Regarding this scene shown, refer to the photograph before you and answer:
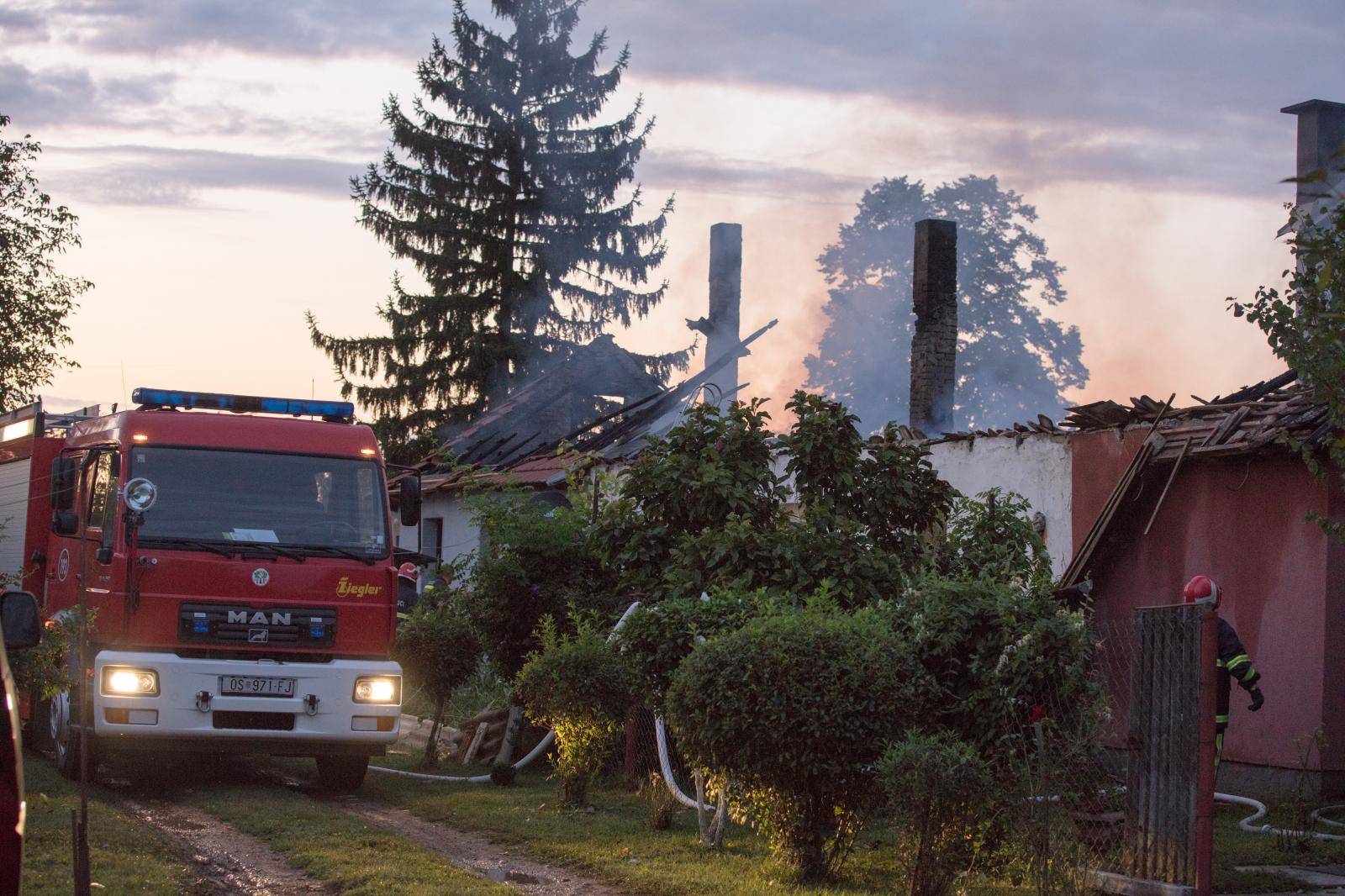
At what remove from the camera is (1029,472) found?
14.4 meters

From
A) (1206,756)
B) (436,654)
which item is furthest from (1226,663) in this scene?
(436,654)

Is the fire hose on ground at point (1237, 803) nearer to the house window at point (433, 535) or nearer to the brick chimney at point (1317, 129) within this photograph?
the brick chimney at point (1317, 129)

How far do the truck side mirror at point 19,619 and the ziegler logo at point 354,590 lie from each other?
17.5 feet

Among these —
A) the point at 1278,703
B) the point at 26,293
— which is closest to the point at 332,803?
the point at 1278,703

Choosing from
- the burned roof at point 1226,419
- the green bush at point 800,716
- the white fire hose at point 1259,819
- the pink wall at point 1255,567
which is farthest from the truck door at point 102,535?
the burned roof at point 1226,419

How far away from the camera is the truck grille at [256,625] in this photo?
1076cm

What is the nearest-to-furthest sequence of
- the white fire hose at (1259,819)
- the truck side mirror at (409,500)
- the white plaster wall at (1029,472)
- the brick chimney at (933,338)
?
the white fire hose at (1259,819), the truck side mirror at (409,500), the white plaster wall at (1029,472), the brick chimney at (933,338)

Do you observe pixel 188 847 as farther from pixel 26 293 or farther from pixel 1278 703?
pixel 26 293

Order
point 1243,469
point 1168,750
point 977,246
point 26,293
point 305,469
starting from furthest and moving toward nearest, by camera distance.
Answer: point 977,246 → point 26,293 → point 1243,469 → point 305,469 → point 1168,750

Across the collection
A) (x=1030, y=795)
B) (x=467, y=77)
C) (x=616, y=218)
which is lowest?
(x=1030, y=795)

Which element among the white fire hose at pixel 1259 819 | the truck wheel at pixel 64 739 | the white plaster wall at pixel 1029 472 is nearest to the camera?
the white fire hose at pixel 1259 819

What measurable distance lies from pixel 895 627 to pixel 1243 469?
473cm

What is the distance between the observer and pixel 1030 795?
24.4 ft

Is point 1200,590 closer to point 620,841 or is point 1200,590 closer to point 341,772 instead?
point 620,841
